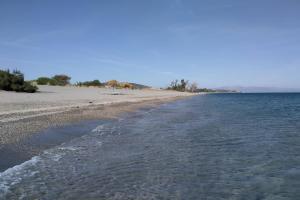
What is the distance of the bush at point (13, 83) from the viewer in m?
44.4

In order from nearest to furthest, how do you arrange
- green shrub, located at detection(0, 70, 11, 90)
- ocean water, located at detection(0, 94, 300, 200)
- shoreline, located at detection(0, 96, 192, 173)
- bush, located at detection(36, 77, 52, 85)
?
ocean water, located at detection(0, 94, 300, 200) < shoreline, located at detection(0, 96, 192, 173) < green shrub, located at detection(0, 70, 11, 90) < bush, located at detection(36, 77, 52, 85)

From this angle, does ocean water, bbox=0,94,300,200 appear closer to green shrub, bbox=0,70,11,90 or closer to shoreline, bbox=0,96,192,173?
shoreline, bbox=0,96,192,173

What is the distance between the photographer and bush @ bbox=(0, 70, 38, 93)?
44438 millimetres

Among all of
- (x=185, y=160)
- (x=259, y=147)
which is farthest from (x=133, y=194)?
(x=259, y=147)

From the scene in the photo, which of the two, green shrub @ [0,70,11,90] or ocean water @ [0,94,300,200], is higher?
green shrub @ [0,70,11,90]

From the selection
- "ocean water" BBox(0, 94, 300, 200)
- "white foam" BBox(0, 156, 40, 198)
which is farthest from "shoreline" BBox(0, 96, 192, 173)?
"ocean water" BBox(0, 94, 300, 200)

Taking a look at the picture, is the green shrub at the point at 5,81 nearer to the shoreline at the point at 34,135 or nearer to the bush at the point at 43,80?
the shoreline at the point at 34,135

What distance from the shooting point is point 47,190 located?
294 inches

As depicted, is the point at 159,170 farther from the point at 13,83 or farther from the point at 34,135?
the point at 13,83

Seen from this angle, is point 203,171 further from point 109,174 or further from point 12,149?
point 12,149

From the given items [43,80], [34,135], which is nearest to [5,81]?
[34,135]

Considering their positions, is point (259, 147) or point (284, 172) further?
point (259, 147)

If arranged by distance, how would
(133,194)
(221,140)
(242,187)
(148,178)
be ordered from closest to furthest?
(133,194), (242,187), (148,178), (221,140)

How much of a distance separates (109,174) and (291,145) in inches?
316
